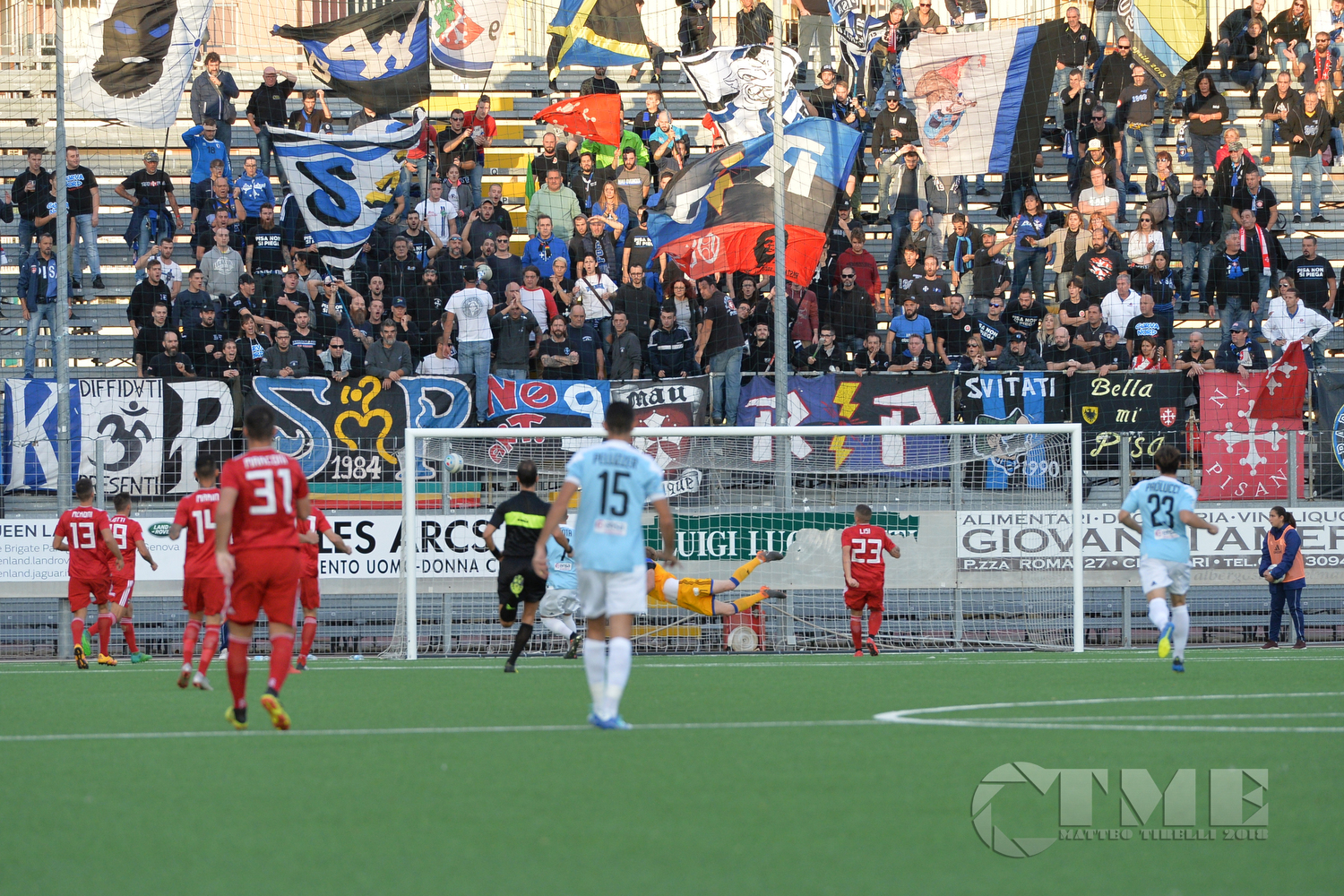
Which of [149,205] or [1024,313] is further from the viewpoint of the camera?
[149,205]

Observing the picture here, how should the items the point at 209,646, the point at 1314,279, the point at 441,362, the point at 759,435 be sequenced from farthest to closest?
the point at 1314,279
the point at 441,362
the point at 759,435
the point at 209,646

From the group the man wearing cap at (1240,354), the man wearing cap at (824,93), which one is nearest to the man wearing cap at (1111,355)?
the man wearing cap at (1240,354)

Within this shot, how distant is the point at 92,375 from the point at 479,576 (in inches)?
284

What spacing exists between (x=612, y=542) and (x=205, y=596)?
597cm

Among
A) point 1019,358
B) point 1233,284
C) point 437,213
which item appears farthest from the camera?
point 1233,284

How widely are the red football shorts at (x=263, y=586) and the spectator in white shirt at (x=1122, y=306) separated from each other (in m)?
15.1

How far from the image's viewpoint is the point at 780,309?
60.1 feet

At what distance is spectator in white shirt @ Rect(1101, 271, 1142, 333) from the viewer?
21625mm

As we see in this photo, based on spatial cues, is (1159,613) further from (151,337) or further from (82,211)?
(82,211)

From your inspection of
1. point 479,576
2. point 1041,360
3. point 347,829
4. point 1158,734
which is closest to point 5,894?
point 347,829

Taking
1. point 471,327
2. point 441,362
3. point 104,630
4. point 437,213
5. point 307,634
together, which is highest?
point 437,213

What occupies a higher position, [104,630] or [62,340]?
[62,340]

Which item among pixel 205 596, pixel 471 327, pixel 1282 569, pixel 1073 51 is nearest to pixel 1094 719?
pixel 205 596

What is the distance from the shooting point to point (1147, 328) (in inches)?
831
